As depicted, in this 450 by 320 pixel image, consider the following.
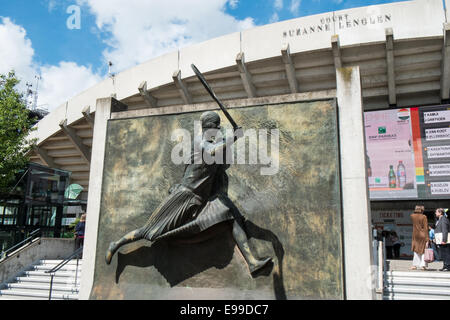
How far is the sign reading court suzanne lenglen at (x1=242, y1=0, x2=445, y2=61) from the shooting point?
14.4m

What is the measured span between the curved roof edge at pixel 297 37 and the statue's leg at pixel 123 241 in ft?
38.6

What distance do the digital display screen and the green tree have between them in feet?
43.4

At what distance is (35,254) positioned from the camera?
12.4 meters

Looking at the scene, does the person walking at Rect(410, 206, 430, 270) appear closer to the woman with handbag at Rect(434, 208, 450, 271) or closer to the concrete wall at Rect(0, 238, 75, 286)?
the woman with handbag at Rect(434, 208, 450, 271)

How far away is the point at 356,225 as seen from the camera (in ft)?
17.8

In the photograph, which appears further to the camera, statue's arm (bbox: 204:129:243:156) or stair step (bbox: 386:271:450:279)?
stair step (bbox: 386:271:450:279)

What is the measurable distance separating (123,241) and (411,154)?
14.0 meters

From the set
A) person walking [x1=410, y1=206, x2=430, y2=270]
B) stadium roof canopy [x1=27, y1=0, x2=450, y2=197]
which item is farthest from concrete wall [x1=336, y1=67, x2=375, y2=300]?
stadium roof canopy [x1=27, y1=0, x2=450, y2=197]

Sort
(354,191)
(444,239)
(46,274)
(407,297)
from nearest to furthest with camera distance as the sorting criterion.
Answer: (354,191) < (407,297) < (444,239) < (46,274)

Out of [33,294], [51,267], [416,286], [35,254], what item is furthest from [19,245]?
[416,286]

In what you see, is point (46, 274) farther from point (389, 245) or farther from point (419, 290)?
point (389, 245)

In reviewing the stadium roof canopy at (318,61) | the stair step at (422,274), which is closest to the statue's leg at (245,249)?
the stair step at (422,274)

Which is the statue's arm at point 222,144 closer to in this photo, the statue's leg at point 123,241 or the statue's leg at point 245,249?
the statue's leg at point 245,249

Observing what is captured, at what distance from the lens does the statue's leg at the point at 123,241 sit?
5992 millimetres
